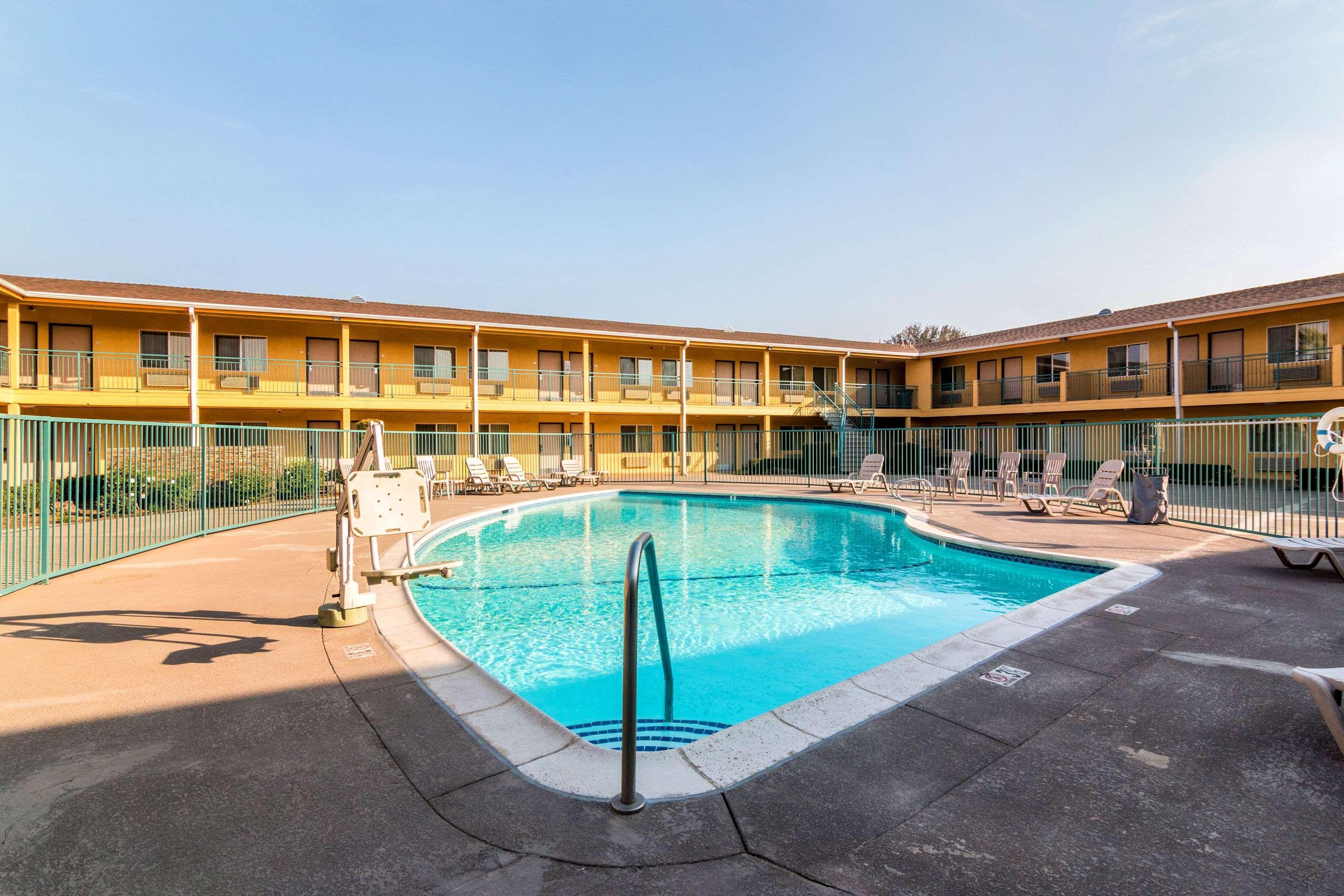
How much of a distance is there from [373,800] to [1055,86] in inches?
577

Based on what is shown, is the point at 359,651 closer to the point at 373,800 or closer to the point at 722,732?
the point at 373,800

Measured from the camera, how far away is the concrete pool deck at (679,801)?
2080mm

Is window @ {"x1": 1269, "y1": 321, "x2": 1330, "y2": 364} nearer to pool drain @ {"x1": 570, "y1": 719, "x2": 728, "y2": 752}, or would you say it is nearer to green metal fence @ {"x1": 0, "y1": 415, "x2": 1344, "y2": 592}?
green metal fence @ {"x1": 0, "y1": 415, "x2": 1344, "y2": 592}

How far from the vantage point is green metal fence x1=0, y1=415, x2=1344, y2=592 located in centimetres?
707

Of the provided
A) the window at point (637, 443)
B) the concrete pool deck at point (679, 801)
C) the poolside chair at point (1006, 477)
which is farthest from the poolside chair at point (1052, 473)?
the window at point (637, 443)

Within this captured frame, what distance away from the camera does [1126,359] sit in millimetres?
23984

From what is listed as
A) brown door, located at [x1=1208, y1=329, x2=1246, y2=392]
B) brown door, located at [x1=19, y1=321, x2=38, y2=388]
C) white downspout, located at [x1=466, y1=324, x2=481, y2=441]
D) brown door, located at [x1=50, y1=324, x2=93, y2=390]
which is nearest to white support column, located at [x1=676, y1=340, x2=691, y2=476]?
white downspout, located at [x1=466, y1=324, x2=481, y2=441]

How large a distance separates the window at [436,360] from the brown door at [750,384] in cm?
1231

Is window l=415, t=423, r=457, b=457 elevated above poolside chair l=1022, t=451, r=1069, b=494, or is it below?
above

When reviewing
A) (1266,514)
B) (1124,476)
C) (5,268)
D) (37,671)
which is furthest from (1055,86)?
(5,268)

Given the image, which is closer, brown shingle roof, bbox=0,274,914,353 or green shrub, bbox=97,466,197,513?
green shrub, bbox=97,466,197,513

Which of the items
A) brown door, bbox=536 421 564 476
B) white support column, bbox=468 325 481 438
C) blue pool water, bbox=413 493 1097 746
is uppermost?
white support column, bbox=468 325 481 438

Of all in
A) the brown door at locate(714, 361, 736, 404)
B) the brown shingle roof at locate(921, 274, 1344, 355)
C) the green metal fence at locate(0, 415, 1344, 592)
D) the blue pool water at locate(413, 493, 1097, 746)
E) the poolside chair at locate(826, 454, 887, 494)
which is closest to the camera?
the blue pool water at locate(413, 493, 1097, 746)

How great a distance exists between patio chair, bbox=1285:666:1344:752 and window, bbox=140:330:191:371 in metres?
26.0
